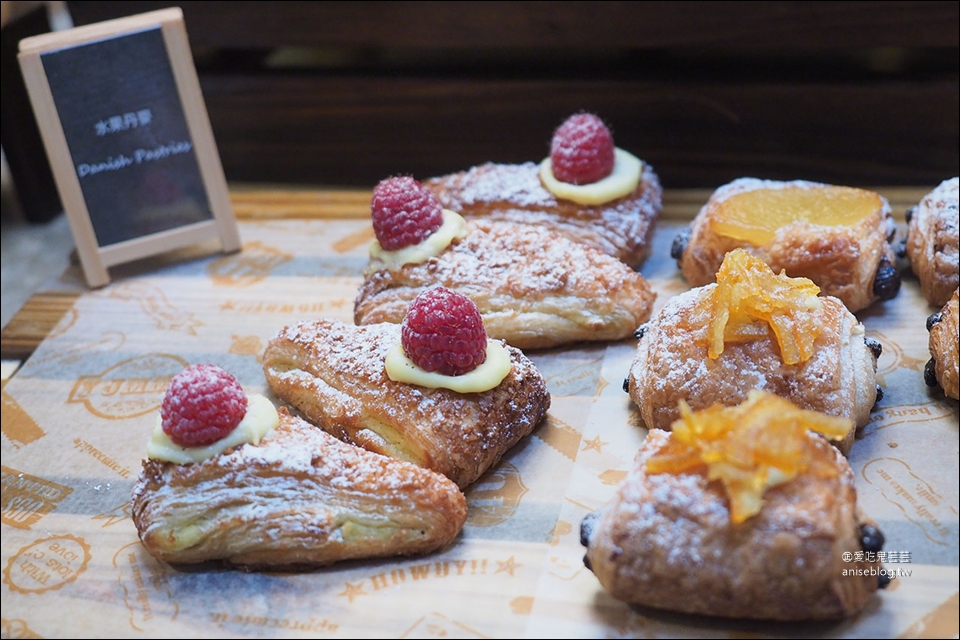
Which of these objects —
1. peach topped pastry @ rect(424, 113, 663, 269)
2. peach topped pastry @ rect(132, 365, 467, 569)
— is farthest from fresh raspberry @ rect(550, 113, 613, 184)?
peach topped pastry @ rect(132, 365, 467, 569)

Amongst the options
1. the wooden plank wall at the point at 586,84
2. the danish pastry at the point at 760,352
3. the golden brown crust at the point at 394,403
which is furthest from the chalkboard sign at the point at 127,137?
the danish pastry at the point at 760,352

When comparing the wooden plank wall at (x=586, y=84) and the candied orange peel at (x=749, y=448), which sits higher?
the wooden plank wall at (x=586, y=84)

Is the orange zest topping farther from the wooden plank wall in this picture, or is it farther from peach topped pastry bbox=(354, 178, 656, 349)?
the wooden plank wall

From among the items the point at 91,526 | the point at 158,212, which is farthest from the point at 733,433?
the point at 158,212

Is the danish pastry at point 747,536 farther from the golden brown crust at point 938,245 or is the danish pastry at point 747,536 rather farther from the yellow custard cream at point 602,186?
the yellow custard cream at point 602,186

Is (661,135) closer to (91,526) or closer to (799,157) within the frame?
(799,157)

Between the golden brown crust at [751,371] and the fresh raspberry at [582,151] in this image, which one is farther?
the fresh raspberry at [582,151]
